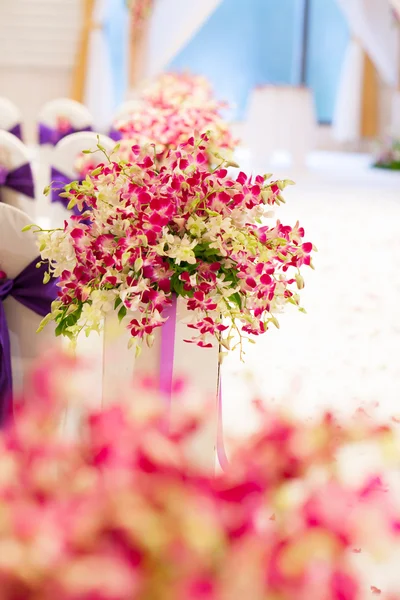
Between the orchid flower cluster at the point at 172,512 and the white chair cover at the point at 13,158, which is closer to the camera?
the orchid flower cluster at the point at 172,512

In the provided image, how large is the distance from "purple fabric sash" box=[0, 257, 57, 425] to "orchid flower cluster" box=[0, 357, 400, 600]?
1.39 metres

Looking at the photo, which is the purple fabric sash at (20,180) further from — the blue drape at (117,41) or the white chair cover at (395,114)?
the white chair cover at (395,114)

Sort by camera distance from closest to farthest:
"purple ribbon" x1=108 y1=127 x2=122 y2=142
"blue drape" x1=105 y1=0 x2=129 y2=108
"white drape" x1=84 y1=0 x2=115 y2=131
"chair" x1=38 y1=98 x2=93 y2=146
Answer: "purple ribbon" x1=108 y1=127 x2=122 y2=142 → "chair" x1=38 y1=98 x2=93 y2=146 → "white drape" x1=84 y1=0 x2=115 y2=131 → "blue drape" x1=105 y1=0 x2=129 y2=108

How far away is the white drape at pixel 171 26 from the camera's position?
935 cm

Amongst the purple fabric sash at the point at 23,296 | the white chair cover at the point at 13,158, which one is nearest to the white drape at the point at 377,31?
the white chair cover at the point at 13,158

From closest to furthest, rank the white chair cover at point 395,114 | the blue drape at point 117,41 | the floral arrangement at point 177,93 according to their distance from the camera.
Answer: the floral arrangement at point 177,93 < the blue drape at point 117,41 < the white chair cover at point 395,114

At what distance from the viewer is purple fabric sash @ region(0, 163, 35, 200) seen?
351 cm

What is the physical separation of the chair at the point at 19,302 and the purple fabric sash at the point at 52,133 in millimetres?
2574

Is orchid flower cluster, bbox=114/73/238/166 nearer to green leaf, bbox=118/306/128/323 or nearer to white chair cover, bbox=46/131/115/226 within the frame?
white chair cover, bbox=46/131/115/226

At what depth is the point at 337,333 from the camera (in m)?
3.57

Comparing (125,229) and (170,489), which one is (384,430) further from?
(125,229)

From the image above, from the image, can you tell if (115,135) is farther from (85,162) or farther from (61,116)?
(85,162)

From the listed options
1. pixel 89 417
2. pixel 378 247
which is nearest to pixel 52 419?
pixel 89 417

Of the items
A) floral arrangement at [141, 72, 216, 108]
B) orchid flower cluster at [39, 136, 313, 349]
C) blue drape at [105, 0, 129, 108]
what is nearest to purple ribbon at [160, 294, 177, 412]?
orchid flower cluster at [39, 136, 313, 349]
